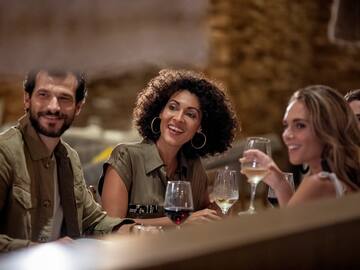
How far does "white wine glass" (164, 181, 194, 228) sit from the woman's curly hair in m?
0.70

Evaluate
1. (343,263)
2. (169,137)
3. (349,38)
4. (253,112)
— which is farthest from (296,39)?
(343,263)

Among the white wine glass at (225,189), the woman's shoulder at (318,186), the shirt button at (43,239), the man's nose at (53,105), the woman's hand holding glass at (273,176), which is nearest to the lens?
the woman's shoulder at (318,186)

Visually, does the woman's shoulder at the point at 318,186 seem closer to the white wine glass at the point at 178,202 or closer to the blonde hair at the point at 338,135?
the blonde hair at the point at 338,135

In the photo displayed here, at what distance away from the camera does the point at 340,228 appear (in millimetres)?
1108

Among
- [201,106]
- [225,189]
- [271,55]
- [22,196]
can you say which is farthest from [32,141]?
[271,55]

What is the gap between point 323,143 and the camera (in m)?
1.97

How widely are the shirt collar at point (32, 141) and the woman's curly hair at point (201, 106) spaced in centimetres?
64

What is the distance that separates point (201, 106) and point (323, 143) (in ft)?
3.21

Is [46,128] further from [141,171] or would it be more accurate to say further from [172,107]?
[172,107]

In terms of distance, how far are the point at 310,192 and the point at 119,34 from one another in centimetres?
103

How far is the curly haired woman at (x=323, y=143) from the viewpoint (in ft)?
6.30

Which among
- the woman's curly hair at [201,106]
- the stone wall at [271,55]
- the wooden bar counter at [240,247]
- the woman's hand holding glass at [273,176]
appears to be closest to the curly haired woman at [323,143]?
the woman's hand holding glass at [273,176]

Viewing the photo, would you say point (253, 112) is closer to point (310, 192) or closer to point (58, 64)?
point (310, 192)

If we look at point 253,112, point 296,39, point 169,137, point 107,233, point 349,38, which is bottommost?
point 107,233
